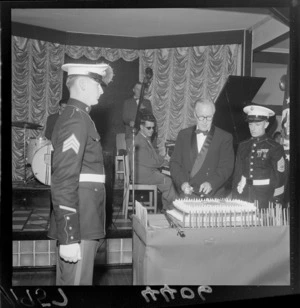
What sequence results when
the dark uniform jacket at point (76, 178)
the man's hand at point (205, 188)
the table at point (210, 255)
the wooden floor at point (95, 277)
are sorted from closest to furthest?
the dark uniform jacket at point (76, 178) → the table at point (210, 255) → the wooden floor at point (95, 277) → the man's hand at point (205, 188)

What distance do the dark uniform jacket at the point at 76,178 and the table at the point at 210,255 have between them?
290 mm

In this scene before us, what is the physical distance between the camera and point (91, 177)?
2.20 metres

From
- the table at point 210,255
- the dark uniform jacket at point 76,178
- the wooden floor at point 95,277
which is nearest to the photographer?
the dark uniform jacket at point 76,178

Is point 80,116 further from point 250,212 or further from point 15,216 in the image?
point 250,212

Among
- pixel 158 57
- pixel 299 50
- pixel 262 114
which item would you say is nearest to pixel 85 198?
pixel 158 57

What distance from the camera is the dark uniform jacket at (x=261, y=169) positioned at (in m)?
2.57

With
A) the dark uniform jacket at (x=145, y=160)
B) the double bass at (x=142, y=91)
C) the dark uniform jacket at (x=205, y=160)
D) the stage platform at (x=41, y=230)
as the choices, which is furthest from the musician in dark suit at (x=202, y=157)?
the stage platform at (x=41, y=230)

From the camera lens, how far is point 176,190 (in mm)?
2561

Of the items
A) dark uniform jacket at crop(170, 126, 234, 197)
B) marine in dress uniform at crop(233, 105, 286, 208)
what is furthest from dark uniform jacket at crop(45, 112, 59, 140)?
marine in dress uniform at crop(233, 105, 286, 208)

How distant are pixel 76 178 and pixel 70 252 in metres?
0.37

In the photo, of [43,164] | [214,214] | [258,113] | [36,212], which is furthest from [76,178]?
[258,113]

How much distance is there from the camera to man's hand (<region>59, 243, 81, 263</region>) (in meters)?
2.14

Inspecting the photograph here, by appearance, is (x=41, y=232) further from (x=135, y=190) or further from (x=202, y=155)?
(x=202, y=155)

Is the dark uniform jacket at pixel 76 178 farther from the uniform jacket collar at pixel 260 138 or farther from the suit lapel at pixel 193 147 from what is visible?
the uniform jacket collar at pixel 260 138
